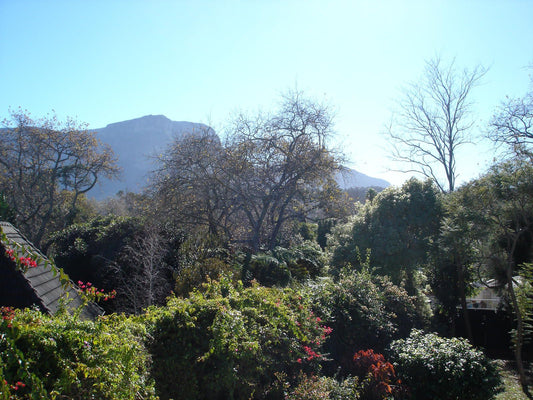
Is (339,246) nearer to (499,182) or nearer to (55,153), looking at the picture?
(499,182)

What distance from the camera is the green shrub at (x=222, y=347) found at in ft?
12.0

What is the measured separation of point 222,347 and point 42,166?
21698mm

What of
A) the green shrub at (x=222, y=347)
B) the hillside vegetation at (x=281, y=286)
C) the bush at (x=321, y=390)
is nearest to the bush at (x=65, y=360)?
the hillside vegetation at (x=281, y=286)

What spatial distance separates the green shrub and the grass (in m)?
4.42

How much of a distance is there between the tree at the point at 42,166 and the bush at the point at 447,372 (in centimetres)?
2021

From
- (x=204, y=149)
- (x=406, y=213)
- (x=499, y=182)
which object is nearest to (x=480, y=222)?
(x=499, y=182)

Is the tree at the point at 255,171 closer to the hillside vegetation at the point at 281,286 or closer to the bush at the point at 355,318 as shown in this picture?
the hillside vegetation at the point at 281,286

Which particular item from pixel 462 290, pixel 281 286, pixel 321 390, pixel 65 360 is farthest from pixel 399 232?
pixel 65 360

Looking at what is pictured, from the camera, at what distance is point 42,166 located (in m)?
21.3

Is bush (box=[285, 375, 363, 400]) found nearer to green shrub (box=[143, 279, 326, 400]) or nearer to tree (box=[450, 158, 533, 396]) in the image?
green shrub (box=[143, 279, 326, 400])

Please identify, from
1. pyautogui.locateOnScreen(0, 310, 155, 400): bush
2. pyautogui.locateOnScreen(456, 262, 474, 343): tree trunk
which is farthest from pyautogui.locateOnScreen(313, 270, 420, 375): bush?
pyautogui.locateOnScreen(0, 310, 155, 400): bush

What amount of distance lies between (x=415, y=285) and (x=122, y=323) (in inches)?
369

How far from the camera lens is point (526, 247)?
1090 cm

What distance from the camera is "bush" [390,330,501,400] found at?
17.5ft
